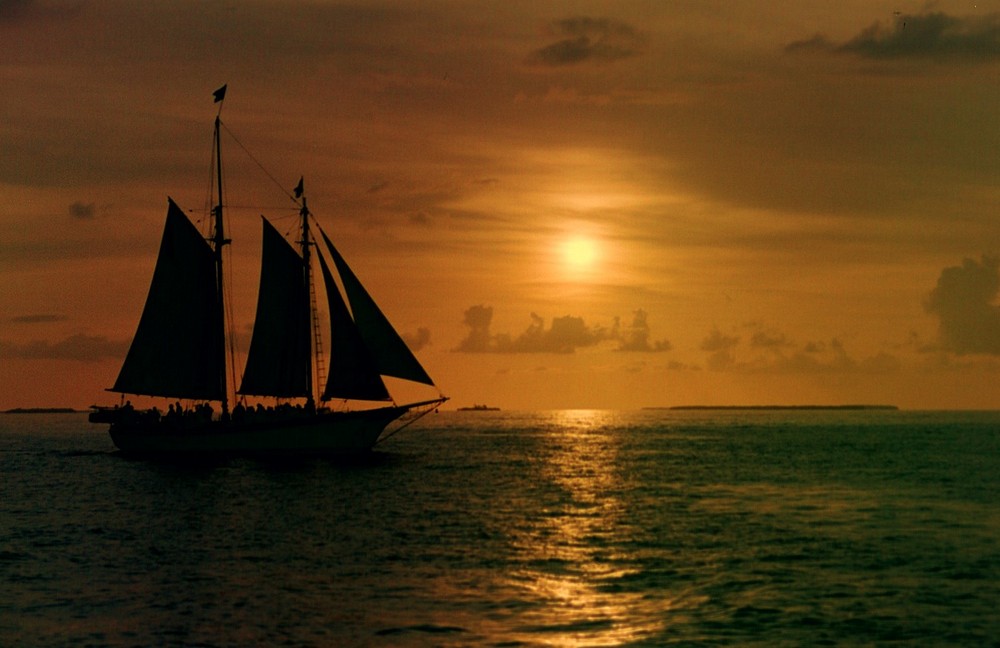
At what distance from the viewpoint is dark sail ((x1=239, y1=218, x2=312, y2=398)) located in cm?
9500

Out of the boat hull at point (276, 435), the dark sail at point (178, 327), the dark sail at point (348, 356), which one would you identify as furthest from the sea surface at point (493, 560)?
the dark sail at point (178, 327)

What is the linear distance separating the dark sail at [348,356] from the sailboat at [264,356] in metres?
0.08

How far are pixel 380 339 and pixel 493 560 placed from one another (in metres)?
48.0

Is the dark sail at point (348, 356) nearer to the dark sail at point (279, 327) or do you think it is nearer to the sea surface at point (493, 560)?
the dark sail at point (279, 327)

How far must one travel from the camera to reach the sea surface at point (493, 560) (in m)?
32.5

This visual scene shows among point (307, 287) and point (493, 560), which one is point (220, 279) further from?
point (493, 560)

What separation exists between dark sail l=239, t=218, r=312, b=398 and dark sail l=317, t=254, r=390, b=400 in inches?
187

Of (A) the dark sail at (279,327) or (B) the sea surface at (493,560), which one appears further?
(A) the dark sail at (279,327)

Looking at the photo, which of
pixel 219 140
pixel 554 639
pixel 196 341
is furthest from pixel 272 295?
pixel 554 639

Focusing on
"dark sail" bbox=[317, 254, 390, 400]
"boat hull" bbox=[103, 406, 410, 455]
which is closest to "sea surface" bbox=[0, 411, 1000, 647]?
"boat hull" bbox=[103, 406, 410, 455]

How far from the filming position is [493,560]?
4444 centimetres

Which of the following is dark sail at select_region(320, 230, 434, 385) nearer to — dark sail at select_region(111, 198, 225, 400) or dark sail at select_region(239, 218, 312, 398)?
dark sail at select_region(239, 218, 312, 398)

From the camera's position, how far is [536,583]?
3944 cm

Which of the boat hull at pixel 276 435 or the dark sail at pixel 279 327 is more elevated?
the dark sail at pixel 279 327
